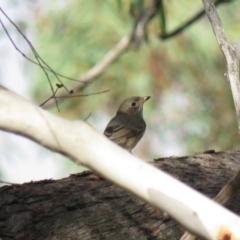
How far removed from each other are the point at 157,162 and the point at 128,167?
70.3 inches

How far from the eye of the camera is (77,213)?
3.56 meters

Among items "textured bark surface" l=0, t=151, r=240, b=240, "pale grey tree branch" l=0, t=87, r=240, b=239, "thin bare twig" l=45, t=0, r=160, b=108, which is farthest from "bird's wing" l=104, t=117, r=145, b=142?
"pale grey tree branch" l=0, t=87, r=240, b=239

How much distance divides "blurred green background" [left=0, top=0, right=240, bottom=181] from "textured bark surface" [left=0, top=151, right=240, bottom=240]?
297cm

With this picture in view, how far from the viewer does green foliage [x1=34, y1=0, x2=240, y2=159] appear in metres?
7.10

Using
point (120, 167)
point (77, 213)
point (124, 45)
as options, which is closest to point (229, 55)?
point (77, 213)

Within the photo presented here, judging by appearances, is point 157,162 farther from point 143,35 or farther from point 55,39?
point 55,39

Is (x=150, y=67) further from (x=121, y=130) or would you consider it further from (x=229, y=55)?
(x=229, y=55)

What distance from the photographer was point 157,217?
3775 millimetres

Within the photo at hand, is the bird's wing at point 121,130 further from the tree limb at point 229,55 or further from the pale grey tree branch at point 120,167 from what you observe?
the pale grey tree branch at point 120,167

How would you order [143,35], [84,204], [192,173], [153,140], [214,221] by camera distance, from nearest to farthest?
[214,221] → [84,204] → [192,173] → [143,35] → [153,140]

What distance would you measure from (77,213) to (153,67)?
4140 mm

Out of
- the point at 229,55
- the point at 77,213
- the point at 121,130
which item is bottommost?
the point at 77,213

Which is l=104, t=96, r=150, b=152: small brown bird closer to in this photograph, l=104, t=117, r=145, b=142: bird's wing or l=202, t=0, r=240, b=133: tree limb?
l=104, t=117, r=145, b=142: bird's wing

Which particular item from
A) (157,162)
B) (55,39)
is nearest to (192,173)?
(157,162)
